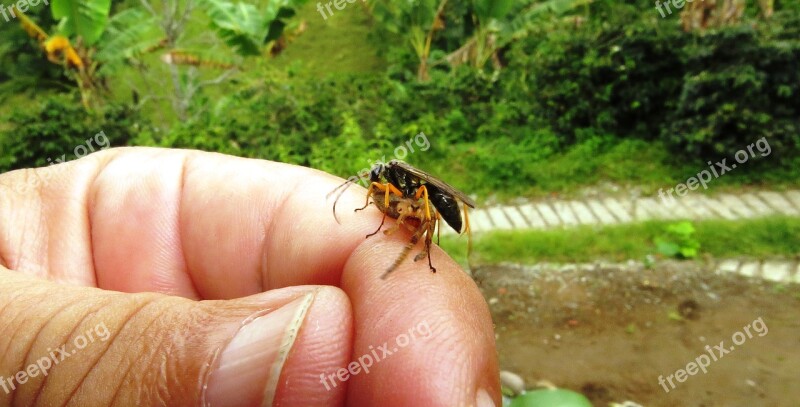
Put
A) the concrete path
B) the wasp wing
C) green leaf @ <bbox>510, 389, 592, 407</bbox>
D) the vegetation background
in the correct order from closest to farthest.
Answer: the wasp wing, green leaf @ <bbox>510, 389, 592, 407</bbox>, the concrete path, the vegetation background

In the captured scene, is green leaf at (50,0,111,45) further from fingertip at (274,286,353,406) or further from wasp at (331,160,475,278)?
fingertip at (274,286,353,406)

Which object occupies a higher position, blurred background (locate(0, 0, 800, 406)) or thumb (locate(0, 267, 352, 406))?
thumb (locate(0, 267, 352, 406))

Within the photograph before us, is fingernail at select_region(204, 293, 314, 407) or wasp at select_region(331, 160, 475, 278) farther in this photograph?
wasp at select_region(331, 160, 475, 278)

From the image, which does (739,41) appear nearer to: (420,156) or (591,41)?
(591,41)

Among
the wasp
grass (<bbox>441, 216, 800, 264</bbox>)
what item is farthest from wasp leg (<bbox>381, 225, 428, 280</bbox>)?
grass (<bbox>441, 216, 800, 264</bbox>)

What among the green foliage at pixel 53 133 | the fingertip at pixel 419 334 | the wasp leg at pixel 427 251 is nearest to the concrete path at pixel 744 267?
the wasp leg at pixel 427 251

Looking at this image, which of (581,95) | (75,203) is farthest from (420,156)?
(75,203)
